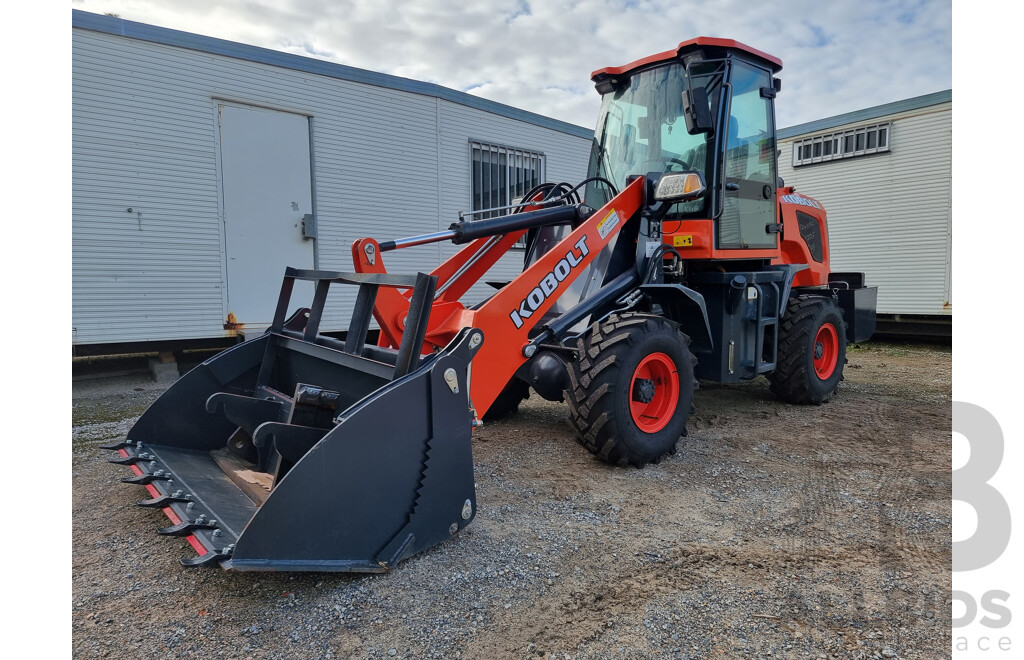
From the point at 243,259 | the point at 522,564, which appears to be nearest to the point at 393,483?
the point at 522,564

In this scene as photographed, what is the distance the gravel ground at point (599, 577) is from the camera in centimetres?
223

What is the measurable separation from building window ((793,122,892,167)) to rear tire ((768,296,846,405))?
624cm

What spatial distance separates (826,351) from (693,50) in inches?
136

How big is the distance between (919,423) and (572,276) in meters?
3.63

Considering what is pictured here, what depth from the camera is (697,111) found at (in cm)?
425

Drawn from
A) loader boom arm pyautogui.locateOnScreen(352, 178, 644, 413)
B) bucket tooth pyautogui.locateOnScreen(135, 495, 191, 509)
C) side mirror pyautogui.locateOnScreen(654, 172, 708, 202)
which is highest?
side mirror pyautogui.locateOnScreen(654, 172, 708, 202)

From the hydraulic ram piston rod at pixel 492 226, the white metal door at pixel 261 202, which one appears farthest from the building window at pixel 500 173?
the hydraulic ram piston rod at pixel 492 226

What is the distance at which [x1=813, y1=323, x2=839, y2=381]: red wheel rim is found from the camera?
6258 mm

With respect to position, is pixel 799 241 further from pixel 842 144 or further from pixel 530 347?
pixel 842 144

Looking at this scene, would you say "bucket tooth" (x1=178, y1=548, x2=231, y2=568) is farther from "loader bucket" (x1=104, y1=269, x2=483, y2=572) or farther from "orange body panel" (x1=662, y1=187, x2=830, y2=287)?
"orange body panel" (x1=662, y1=187, x2=830, y2=287)

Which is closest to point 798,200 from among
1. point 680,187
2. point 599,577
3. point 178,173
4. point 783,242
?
point 783,242

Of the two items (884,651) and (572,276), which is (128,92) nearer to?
(572,276)

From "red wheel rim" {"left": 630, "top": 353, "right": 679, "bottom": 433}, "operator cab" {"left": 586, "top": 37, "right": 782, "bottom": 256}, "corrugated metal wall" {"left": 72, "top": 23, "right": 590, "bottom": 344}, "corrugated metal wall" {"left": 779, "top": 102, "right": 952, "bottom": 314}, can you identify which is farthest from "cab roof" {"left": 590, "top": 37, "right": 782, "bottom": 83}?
"corrugated metal wall" {"left": 779, "top": 102, "right": 952, "bottom": 314}

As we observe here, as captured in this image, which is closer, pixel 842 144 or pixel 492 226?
pixel 492 226
